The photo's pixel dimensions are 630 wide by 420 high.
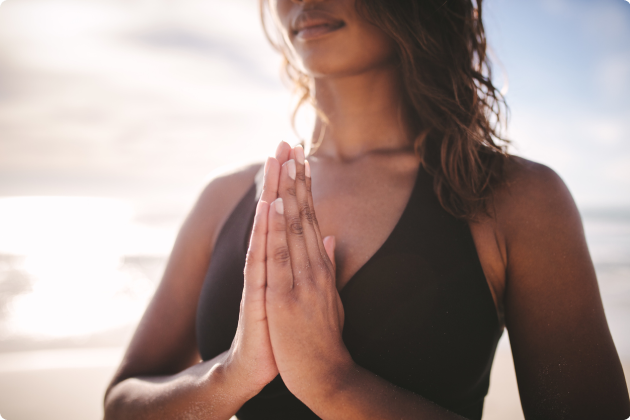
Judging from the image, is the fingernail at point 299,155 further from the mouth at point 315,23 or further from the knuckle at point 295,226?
the mouth at point 315,23

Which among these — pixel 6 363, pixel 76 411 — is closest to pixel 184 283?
pixel 76 411

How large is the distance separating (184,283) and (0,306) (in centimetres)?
725

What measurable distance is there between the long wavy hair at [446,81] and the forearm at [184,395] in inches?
38.5

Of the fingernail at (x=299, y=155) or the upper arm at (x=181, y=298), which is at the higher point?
the fingernail at (x=299, y=155)

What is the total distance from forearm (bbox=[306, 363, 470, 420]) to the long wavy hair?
0.72 metres

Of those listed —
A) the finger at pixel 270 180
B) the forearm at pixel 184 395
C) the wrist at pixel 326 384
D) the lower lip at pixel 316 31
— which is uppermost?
the lower lip at pixel 316 31

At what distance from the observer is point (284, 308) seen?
106cm

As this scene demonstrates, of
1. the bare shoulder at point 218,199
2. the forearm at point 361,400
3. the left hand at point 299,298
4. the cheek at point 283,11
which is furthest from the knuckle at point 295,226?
the cheek at point 283,11

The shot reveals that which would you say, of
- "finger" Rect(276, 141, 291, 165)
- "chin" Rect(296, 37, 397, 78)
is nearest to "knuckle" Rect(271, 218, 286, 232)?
"finger" Rect(276, 141, 291, 165)

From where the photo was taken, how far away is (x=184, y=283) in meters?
1.61

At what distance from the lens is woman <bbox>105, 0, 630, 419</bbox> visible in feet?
3.63

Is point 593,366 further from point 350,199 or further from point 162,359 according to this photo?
point 162,359

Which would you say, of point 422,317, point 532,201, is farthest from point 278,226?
point 532,201

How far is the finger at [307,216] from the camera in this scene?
115cm
